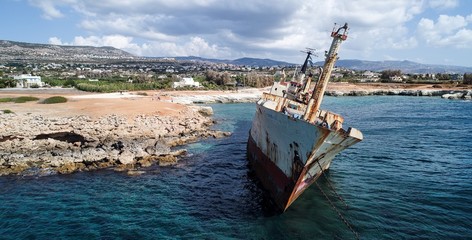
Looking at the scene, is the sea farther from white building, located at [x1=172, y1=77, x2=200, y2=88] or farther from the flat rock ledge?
white building, located at [x1=172, y1=77, x2=200, y2=88]

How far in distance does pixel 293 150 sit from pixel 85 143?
1818 cm

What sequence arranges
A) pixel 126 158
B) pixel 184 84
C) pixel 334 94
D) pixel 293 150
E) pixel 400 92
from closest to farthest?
pixel 293 150 < pixel 126 158 < pixel 400 92 < pixel 334 94 < pixel 184 84

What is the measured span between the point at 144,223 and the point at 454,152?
25.4m

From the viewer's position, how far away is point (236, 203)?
17719mm

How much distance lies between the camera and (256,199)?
18.3m

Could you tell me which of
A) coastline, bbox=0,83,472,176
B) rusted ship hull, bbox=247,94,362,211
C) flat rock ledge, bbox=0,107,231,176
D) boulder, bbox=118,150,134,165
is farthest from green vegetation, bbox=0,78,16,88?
rusted ship hull, bbox=247,94,362,211

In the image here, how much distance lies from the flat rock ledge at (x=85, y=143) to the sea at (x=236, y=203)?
132 cm

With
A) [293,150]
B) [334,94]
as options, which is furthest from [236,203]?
[334,94]

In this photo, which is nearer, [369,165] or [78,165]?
[78,165]

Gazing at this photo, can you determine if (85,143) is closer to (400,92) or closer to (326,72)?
(326,72)

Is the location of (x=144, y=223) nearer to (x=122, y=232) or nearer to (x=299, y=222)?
(x=122, y=232)

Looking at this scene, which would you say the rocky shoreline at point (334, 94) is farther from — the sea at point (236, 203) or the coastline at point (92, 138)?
the sea at point (236, 203)

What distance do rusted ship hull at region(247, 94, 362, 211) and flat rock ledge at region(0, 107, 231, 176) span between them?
353 inches

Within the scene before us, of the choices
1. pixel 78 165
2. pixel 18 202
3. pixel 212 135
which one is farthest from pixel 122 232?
pixel 212 135
